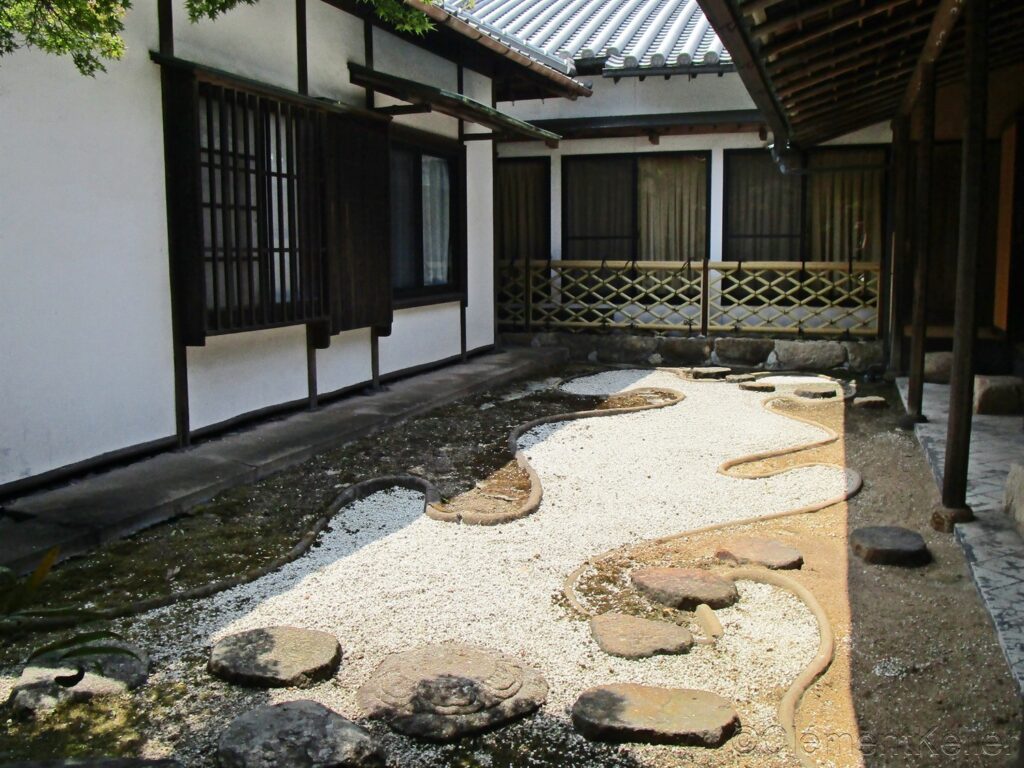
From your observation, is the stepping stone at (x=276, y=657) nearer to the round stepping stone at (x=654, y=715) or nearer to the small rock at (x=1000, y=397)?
the round stepping stone at (x=654, y=715)

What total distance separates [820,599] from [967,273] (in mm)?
2077

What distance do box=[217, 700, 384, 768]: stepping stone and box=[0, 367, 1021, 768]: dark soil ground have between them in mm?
283

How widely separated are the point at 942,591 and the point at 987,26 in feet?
9.89

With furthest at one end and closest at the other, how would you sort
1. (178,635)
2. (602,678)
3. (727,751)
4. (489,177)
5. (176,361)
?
(489,177) → (176,361) → (178,635) → (602,678) → (727,751)

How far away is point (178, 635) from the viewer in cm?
425

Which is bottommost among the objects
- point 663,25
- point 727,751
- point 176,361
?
point 727,751

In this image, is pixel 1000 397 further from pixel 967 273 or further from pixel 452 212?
pixel 452 212

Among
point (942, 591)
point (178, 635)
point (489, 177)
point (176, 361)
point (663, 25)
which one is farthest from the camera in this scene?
point (663, 25)

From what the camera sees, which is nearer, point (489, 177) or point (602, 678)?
point (602, 678)

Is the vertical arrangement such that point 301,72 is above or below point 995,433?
above

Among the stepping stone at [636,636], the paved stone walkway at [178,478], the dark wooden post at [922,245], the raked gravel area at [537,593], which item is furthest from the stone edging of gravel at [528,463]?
the dark wooden post at [922,245]

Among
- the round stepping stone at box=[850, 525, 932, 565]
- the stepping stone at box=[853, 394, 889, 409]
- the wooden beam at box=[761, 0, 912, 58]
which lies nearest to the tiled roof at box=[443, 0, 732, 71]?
the stepping stone at box=[853, 394, 889, 409]

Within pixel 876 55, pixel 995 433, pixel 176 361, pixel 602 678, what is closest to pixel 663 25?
pixel 876 55

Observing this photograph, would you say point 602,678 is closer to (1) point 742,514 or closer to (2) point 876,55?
(1) point 742,514
